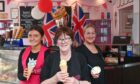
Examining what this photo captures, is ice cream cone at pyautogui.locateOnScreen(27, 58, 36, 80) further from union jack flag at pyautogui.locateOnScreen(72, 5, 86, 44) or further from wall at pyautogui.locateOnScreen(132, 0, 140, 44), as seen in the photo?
wall at pyautogui.locateOnScreen(132, 0, 140, 44)

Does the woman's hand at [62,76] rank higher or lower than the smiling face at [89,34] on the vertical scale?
lower

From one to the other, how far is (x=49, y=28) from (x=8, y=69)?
110cm

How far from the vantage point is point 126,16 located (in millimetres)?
9219

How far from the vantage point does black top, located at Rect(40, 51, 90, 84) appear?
2.31 m

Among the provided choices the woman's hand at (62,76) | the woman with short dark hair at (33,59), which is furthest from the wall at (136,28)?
the woman's hand at (62,76)

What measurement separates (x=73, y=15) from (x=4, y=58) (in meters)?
2.01

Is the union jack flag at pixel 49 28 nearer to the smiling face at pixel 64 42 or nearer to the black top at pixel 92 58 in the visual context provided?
the black top at pixel 92 58

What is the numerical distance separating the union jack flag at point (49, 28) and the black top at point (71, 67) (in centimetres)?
227

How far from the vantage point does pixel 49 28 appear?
15.4 feet

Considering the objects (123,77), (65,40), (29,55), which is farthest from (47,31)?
(65,40)

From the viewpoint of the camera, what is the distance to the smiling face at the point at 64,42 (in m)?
2.29

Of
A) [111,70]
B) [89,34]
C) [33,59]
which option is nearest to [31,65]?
[33,59]

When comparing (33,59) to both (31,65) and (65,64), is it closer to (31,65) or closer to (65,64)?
(31,65)

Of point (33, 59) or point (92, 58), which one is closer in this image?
point (33, 59)
